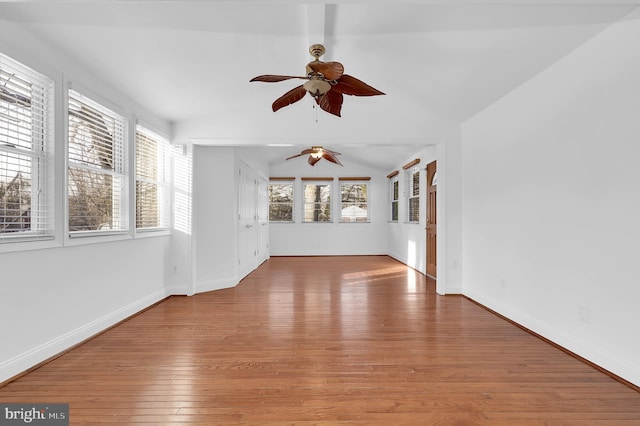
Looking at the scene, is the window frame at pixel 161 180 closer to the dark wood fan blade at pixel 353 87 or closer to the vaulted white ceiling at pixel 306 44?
the vaulted white ceiling at pixel 306 44

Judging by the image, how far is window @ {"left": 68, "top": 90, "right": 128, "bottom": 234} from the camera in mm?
2838

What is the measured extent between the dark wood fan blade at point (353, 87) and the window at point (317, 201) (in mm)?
6444

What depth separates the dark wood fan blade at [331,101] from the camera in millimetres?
2646

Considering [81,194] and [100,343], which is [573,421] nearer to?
[100,343]

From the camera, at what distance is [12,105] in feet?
7.47

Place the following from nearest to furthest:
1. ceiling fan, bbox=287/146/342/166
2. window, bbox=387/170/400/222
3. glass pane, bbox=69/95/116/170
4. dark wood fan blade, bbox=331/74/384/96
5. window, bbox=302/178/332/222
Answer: dark wood fan blade, bbox=331/74/384/96 < glass pane, bbox=69/95/116/170 < ceiling fan, bbox=287/146/342/166 < window, bbox=387/170/400/222 < window, bbox=302/178/332/222

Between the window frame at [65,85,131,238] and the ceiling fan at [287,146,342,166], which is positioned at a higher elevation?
the ceiling fan at [287,146,342,166]

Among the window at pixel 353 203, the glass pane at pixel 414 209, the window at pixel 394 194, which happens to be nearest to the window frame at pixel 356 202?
the window at pixel 353 203

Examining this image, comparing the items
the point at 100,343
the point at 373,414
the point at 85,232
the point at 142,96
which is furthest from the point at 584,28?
the point at 100,343

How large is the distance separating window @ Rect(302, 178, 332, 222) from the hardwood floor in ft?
17.5

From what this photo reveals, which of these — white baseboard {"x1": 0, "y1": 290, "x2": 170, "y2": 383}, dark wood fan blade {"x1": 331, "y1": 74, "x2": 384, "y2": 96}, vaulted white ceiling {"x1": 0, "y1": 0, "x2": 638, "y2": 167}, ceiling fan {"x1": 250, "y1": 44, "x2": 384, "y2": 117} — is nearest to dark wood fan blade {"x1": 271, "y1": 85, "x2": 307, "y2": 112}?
ceiling fan {"x1": 250, "y1": 44, "x2": 384, "y2": 117}

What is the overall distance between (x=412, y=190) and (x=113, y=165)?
560cm

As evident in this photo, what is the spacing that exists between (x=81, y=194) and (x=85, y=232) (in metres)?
0.36

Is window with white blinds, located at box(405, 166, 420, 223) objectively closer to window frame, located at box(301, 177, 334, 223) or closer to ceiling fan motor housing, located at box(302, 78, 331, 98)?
window frame, located at box(301, 177, 334, 223)
